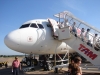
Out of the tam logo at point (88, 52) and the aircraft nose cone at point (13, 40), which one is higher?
the aircraft nose cone at point (13, 40)

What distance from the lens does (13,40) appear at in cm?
1148

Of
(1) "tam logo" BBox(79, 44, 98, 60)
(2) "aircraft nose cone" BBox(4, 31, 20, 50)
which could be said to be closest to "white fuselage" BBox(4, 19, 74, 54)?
(2) "aircraft nose cone" BBox(4, 31, 20, 50)

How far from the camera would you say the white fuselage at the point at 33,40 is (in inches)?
460

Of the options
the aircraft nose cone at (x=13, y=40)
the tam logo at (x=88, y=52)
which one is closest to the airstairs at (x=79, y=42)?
the tam logo at (x=88, y=52)

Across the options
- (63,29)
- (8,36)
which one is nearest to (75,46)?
(63,29)

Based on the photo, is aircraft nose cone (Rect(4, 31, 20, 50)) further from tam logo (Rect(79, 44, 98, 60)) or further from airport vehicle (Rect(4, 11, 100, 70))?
tam logo (Rect(79, 44, 98, 60))

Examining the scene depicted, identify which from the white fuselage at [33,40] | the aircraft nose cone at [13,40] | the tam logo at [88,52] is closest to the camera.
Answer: the tam logo at [88,52]

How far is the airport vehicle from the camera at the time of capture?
37.7 feet

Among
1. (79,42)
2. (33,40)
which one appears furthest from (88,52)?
(33,40)

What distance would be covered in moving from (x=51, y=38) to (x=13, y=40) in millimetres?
3209

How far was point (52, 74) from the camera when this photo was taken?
40.2ft

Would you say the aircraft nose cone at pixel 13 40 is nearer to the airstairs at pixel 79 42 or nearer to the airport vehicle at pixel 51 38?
the airport vehicle at pixel 51 38

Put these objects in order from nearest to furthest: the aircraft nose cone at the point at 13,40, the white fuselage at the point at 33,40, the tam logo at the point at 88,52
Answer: the tam logo at the point at 88,52
the aircraft nose cone at the point at 13,40
the white fuselage at the point at 33,40

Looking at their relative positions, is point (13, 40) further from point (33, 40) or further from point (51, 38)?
point (51, 38)
